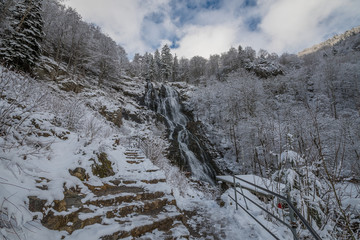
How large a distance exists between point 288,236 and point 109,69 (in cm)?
2460

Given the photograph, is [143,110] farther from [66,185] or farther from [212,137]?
[66,185]

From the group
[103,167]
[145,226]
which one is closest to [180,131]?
[103,167]

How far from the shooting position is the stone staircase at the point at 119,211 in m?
2.16

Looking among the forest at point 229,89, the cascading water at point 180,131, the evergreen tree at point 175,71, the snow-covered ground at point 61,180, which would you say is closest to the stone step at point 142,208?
the snow-covered ground at point 61,180

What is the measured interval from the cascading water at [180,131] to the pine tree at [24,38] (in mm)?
12922

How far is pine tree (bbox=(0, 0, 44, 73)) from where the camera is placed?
949 cm

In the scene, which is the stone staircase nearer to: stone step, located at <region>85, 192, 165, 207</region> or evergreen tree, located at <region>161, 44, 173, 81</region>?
stone step, located at <region>85, 192, 165, 207</region>

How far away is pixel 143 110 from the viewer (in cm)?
2084

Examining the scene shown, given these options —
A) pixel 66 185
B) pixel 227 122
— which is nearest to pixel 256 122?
pixel 227 122

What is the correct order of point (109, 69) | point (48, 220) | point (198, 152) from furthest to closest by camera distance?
point (109, 69) → point (198, 152) → point (48, 220)

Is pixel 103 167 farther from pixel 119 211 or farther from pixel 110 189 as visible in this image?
pixel 119 211

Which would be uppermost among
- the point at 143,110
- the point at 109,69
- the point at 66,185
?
the point at 109,69

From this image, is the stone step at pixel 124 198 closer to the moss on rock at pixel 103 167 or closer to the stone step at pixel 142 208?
the stone step at pixel 142 208

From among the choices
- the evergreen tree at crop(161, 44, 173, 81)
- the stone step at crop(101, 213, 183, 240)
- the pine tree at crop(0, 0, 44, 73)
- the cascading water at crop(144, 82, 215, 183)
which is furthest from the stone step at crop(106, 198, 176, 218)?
the evergreen tree at crop(161, 44, 173, 81)
